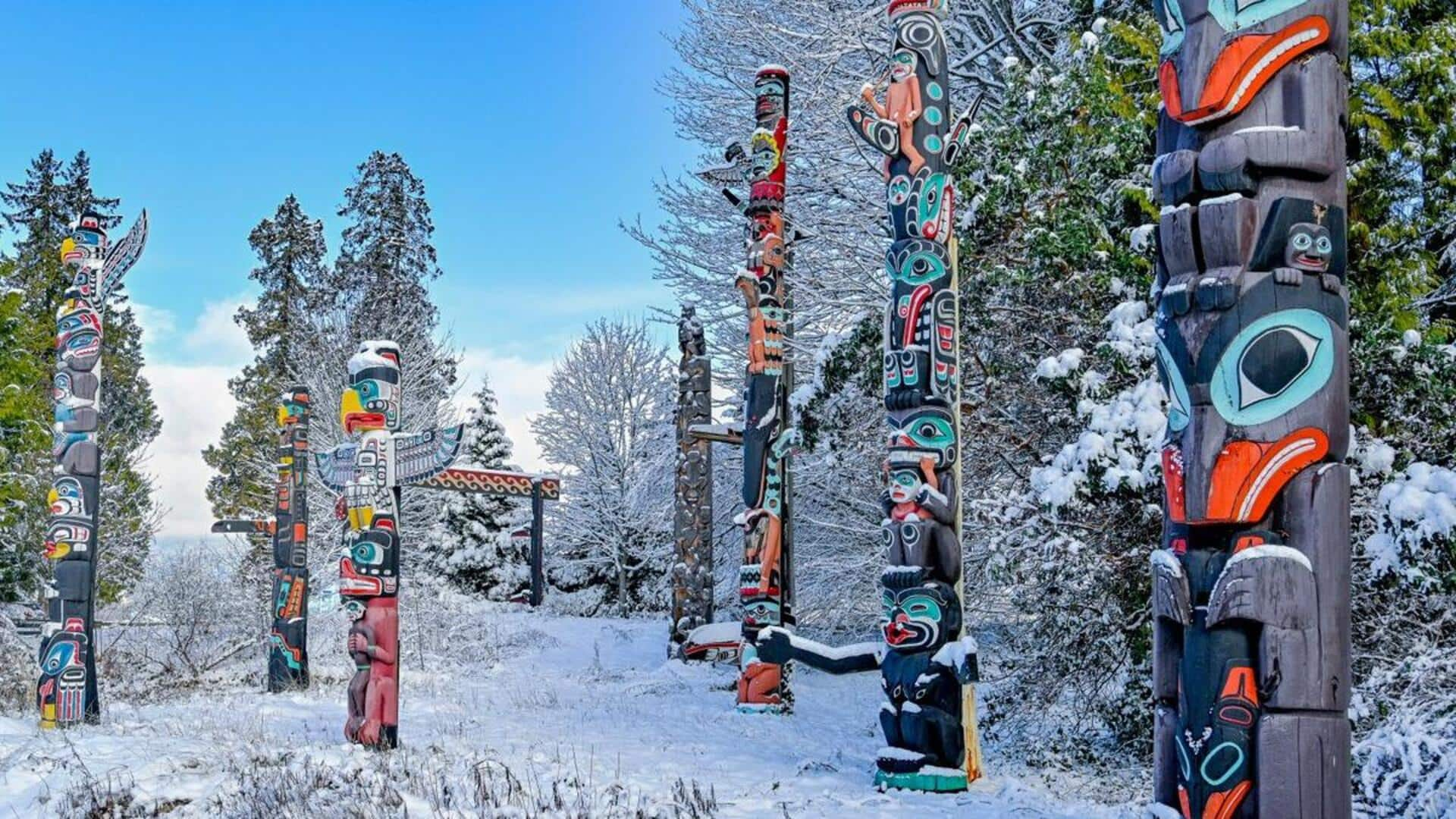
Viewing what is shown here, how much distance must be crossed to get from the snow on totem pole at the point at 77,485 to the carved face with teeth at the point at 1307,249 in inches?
426

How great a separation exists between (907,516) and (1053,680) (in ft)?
8.65

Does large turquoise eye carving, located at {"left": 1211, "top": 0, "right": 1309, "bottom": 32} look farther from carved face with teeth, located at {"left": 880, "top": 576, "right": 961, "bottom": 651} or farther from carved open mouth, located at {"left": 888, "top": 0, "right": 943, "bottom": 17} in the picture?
carved open mouth, located at {"left": 888, "top": 0, "right": 943, "bottom": 17}

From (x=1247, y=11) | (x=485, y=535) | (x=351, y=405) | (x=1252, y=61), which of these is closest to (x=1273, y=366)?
(x=1252, y=61)

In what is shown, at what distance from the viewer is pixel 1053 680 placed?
360 inches

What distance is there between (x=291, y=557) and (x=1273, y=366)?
42.7ft

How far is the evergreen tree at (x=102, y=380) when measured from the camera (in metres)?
20.2

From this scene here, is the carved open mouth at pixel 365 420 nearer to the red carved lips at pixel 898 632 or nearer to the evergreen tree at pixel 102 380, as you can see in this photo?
the red carved lips at pixel 898 632

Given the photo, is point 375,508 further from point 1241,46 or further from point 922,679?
point 1241,46

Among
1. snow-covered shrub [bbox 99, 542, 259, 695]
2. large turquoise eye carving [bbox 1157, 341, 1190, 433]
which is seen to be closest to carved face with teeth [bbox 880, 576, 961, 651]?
large turquoise eye carving [bbox 1157, 341, 1190, 433]

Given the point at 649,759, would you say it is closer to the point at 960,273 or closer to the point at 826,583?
the point at 960,273

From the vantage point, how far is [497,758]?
25.8 feet

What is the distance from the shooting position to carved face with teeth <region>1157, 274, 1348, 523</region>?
4.11 meters

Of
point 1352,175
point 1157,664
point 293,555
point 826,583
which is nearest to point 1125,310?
point 1352,175

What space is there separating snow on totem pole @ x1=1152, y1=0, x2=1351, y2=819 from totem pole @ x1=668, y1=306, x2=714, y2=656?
11.6 m
